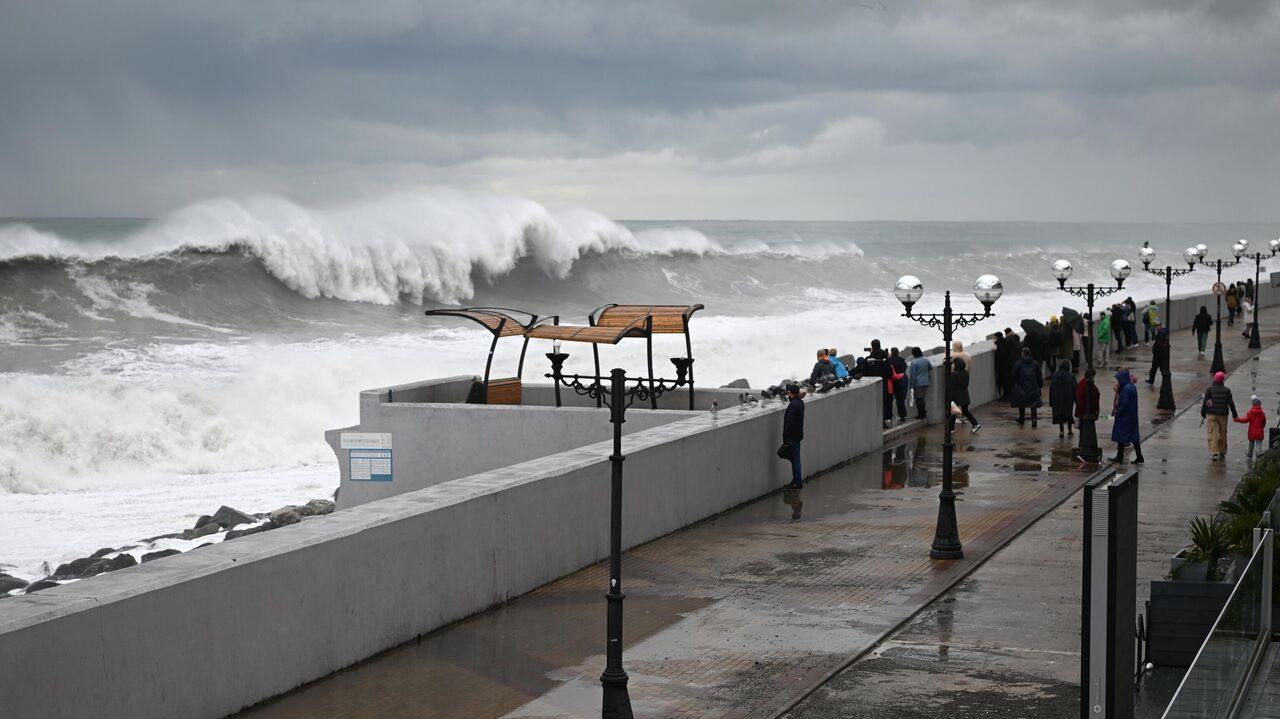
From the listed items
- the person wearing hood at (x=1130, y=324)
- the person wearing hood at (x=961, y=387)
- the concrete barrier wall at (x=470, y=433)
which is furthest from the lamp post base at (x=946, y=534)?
the person wearing hood at (x=1130, y=324)

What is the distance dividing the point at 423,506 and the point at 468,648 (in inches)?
→ 52.5

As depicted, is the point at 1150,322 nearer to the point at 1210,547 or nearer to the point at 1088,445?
the point at 1088,445

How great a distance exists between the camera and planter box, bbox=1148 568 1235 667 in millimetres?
10773

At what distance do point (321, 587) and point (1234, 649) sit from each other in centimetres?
671

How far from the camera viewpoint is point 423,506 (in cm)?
1262

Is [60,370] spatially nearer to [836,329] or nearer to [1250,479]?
[836,329]

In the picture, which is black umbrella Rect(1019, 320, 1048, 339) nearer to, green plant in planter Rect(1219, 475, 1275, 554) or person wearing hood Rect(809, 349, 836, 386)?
person wearing hood Rect(809, 349, 836, 386)

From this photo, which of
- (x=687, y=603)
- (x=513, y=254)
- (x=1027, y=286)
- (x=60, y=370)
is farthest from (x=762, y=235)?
(x=687, y=603)

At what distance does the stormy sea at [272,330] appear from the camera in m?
32.6

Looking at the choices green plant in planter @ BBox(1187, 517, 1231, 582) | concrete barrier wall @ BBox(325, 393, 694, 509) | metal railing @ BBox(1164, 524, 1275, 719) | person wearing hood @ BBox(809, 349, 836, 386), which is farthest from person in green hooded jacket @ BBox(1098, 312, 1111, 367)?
metal railing @ BBox(1164, 524, 1275, 719)

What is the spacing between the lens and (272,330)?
58188 mm

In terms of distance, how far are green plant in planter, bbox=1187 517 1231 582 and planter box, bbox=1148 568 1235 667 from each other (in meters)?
0.50

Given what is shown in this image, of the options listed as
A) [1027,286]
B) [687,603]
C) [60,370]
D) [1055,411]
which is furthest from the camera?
[1027,286]

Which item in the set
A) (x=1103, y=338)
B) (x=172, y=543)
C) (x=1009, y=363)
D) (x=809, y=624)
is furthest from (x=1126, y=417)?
(x=172, y=543)
